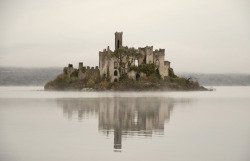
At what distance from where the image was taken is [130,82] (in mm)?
98875

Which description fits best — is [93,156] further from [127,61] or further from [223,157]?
[127,61]

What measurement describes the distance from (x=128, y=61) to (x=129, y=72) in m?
2.46

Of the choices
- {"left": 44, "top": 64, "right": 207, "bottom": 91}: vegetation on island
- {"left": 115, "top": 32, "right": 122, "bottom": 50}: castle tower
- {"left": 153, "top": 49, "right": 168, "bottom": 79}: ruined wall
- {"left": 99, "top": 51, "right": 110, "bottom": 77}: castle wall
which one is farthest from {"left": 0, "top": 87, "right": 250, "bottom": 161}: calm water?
{"left": 115, "top": 32, "right": 122, "bottom": 50}: castle tower

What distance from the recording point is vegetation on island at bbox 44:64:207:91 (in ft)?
318

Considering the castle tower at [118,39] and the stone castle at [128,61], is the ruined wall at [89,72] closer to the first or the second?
the stone castle at [128,61]

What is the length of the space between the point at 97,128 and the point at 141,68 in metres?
72.4

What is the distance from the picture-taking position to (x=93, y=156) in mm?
16812

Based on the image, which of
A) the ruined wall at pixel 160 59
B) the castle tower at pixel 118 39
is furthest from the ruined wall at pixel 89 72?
the ruined wall at pixel 160 59

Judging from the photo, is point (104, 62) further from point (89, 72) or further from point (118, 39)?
point (118, 39)

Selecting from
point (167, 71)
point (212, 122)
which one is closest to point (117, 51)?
point (167, 71)

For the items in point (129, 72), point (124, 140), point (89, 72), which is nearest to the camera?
point (124, 140)

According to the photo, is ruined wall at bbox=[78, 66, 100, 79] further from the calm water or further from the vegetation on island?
the calm water

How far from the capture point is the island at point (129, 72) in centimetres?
9688

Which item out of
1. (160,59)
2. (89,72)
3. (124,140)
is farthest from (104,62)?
(124,140)
